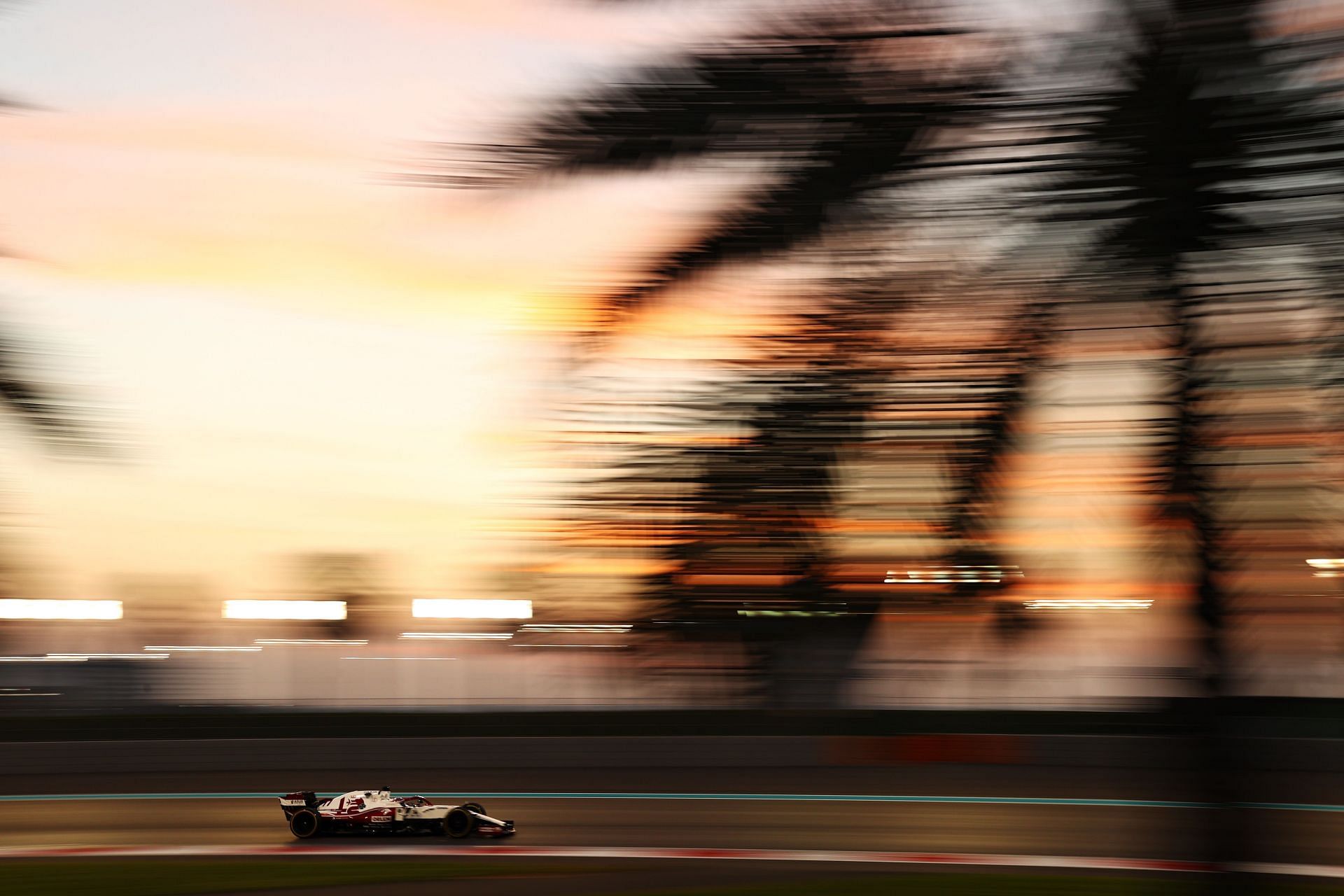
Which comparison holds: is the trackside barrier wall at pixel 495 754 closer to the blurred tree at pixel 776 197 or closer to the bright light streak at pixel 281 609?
the bright light streak at pixel 281 609

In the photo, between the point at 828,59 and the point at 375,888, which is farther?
the point at 375,888

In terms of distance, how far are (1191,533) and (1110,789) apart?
13329mm

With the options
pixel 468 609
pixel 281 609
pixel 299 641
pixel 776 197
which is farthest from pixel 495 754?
pixel 776 197

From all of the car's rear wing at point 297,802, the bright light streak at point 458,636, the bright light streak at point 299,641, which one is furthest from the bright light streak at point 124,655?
the car's rear wing at point 297,802

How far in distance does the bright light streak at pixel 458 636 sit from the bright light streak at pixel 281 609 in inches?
23.2

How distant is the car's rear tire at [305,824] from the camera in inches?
421

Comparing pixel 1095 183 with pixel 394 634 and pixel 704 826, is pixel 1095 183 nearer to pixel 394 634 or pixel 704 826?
pixel 394 634

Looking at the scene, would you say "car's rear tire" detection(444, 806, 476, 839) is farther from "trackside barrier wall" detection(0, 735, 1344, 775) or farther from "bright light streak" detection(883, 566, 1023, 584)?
"bright light streak" detection(883, 566, 1023, 584)

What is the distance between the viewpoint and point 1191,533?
2.19 m

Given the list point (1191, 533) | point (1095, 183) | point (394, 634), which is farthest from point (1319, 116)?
point (394, 634)

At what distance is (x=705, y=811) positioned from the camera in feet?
44.0

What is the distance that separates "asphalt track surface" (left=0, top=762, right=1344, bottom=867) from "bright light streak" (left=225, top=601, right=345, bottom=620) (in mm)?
5491

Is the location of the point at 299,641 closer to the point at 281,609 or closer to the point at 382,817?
the point at 382,817

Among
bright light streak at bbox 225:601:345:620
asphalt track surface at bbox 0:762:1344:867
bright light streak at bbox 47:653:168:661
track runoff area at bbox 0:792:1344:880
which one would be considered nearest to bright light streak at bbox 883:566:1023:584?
bright light streak at bbox 225:601:345:620
